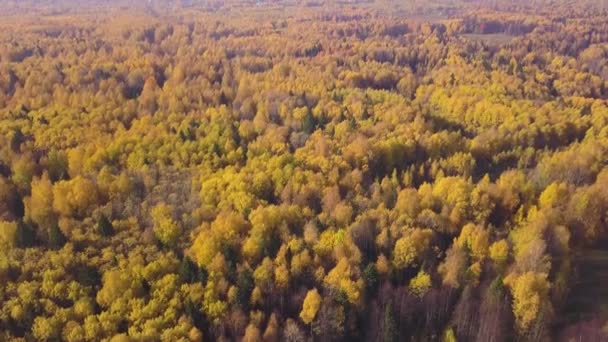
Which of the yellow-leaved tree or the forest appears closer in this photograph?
the forest

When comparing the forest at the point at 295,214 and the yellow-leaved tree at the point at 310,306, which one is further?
the yellow-leaved tree at the point at 310,306

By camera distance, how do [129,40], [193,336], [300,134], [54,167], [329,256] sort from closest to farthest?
[193,336]
[329,256]
[54,167]
[300,134]
[129,40]

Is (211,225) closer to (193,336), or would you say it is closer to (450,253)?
(193,336)

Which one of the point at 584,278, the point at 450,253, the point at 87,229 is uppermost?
the point at 87,229

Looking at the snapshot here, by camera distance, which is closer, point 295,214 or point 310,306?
point 310,306

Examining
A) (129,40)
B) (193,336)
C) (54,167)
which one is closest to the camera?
(193,336)

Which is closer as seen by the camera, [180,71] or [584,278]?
[584,278]

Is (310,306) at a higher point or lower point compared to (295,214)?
lower

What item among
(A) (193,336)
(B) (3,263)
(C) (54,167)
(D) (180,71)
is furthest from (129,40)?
(A) (193,336)
